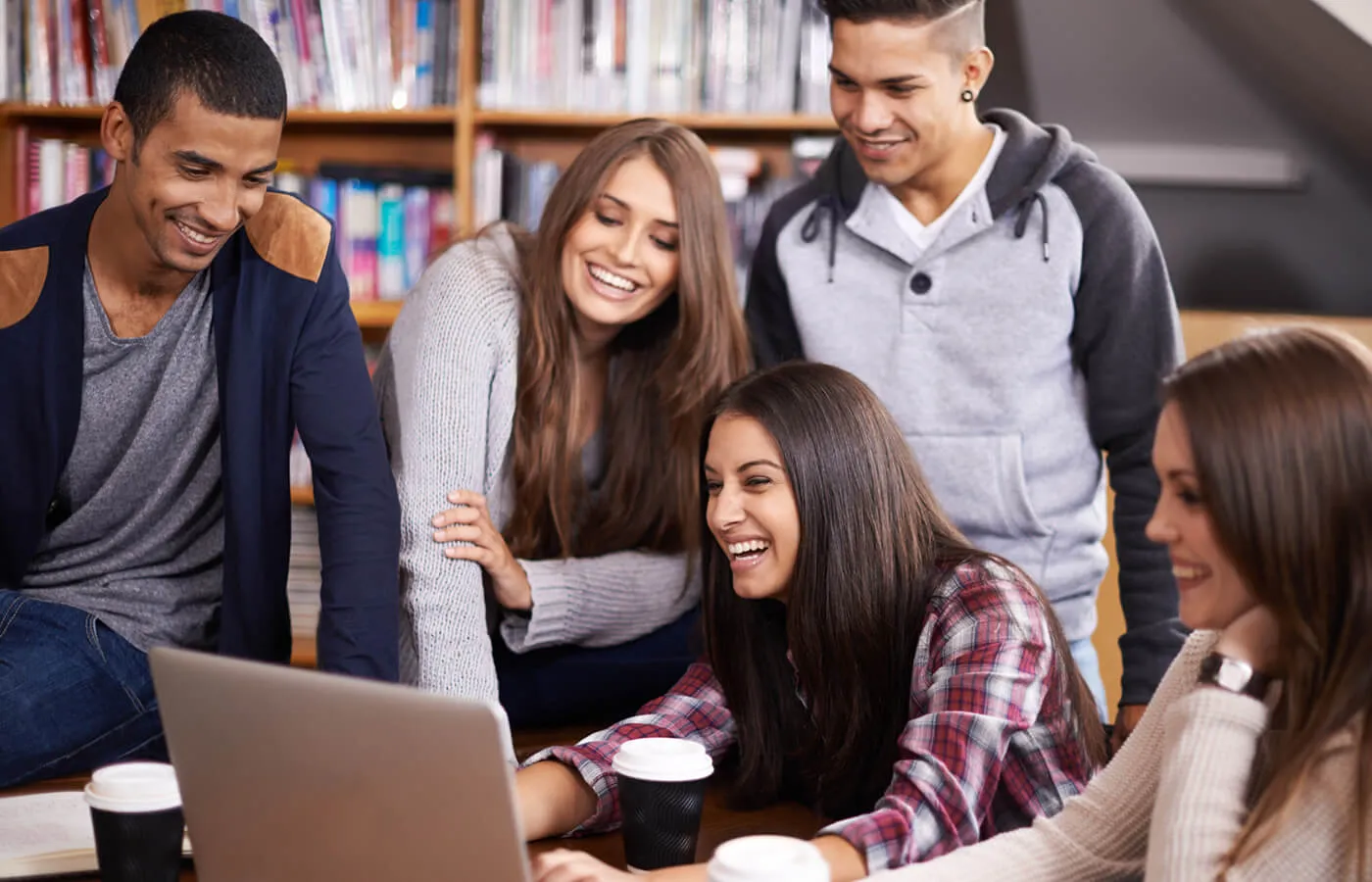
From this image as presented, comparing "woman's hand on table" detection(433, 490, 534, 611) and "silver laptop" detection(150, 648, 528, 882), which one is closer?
"silver laptop" detection(150, 648, 528, 882)

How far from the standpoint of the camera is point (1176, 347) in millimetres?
2078

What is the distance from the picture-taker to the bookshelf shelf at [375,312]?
3131mm

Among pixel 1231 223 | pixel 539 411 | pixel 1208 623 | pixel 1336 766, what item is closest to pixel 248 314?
pixel 539 411

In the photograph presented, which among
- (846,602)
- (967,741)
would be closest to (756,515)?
(846,602)

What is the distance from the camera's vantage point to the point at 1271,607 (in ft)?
3.55

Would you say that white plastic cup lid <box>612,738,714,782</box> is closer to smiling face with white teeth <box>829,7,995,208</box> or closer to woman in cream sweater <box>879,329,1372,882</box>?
woman in cream sweater <box>879,329,1372,882</box>

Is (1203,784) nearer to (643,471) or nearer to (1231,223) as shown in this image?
(643,471)

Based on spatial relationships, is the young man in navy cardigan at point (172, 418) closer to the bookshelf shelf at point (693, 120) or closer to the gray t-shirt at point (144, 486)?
the gray t-shirt at point (144, 486)

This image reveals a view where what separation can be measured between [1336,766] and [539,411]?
1301 mm

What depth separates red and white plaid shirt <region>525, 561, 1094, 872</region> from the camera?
1269mm

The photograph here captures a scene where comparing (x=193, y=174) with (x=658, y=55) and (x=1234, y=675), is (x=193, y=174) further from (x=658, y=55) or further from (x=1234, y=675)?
(x=658, y=55)

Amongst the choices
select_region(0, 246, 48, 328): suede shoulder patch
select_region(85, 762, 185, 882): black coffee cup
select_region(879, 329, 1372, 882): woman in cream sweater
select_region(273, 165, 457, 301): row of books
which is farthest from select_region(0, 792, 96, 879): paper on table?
select_region(273, 165, 457, 301): row of books

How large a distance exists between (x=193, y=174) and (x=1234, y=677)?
1.26m

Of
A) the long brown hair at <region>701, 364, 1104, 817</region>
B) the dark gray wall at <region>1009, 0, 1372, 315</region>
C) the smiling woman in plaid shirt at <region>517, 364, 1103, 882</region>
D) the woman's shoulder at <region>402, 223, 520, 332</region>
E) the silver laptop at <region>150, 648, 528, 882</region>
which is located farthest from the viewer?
the dark gray wall at <region>1009, 0, 1372, 315</region>
